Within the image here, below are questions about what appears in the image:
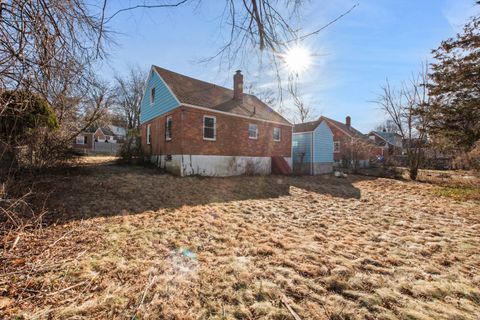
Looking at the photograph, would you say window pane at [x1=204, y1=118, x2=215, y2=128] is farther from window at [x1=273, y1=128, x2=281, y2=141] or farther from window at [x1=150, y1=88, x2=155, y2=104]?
window at [x1=273, y1=128, x2=281, y2=141]

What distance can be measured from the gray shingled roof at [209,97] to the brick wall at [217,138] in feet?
1.69

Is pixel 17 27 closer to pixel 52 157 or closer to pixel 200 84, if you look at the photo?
pixel 52 157

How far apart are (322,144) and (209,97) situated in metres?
10.9

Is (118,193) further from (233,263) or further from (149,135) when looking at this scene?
(149,135)

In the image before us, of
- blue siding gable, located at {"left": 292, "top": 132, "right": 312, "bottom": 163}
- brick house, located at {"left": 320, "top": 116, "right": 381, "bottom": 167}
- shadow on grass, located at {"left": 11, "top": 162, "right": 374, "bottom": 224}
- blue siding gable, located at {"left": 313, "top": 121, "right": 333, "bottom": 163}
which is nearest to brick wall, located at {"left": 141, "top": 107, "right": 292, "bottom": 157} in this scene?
blue siding gable, located at {"left": 292, "top": 132, "right": 312, "bottom": 163}

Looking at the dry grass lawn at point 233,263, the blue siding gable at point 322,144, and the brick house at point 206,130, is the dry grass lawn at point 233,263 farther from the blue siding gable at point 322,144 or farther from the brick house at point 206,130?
the blue siding gable at point 322,144

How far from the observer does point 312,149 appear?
1741 centimetres

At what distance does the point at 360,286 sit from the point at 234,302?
1.55 metres

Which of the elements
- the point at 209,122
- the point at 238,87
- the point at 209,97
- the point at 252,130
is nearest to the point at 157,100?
the point at 209,97

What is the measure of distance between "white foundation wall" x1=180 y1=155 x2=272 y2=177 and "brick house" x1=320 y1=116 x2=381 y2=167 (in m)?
10.3

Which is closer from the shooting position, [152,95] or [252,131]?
[252,131]

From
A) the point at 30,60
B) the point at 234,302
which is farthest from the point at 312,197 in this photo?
the point at 30,60

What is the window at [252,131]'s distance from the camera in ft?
44.9

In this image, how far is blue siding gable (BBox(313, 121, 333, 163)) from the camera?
693 inches
